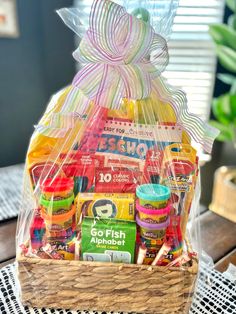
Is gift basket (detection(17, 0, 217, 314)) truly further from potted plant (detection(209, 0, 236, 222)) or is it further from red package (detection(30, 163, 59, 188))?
potted plant (detection(209, 0, 236, 222))

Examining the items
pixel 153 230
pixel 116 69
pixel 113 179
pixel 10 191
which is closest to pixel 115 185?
pixel 113 179

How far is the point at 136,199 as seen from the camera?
558mm

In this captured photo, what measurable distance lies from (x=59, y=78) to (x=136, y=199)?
1.54 m

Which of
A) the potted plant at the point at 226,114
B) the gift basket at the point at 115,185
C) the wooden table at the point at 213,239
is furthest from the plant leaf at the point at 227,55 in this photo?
the gift basket at the point at 115,185

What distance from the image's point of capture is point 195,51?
173 cm

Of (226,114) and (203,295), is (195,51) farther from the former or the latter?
(203,295)

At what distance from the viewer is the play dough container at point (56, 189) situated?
0.54 m

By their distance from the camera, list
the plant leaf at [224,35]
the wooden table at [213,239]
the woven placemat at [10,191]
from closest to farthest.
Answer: the wooden table at [213,239]
the woven placemat at [10,191]
the plant leaf at [224,35]

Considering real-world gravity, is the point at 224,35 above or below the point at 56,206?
above

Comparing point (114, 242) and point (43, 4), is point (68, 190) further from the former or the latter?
point (43, 4)

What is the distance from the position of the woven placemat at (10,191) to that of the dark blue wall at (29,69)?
1.98 ft

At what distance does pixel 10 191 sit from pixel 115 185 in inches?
23.1

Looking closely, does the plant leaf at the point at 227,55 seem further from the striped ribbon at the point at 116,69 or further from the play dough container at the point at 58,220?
the play dough container at the point at 58,220

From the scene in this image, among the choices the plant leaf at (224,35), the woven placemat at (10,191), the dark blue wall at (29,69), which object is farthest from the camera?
the dark blue wall at (29,69)
